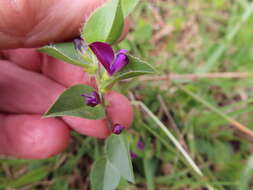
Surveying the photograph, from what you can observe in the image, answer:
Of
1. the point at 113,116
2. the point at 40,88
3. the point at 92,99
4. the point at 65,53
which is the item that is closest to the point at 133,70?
the point at 92,99

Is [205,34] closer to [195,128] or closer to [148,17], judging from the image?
[148,17]

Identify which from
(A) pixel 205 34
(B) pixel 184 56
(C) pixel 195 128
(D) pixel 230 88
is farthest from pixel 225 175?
(A) pixel 205 34

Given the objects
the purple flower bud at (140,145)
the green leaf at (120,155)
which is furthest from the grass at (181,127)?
the green leaf at (120,155)

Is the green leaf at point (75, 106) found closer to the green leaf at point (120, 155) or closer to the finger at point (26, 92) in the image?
the green leaf at point (120, 155)

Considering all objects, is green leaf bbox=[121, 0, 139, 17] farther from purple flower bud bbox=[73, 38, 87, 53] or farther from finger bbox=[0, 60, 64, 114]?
finger bbox=[0, 60, 64, 114]

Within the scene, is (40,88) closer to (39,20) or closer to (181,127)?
(39,20)
